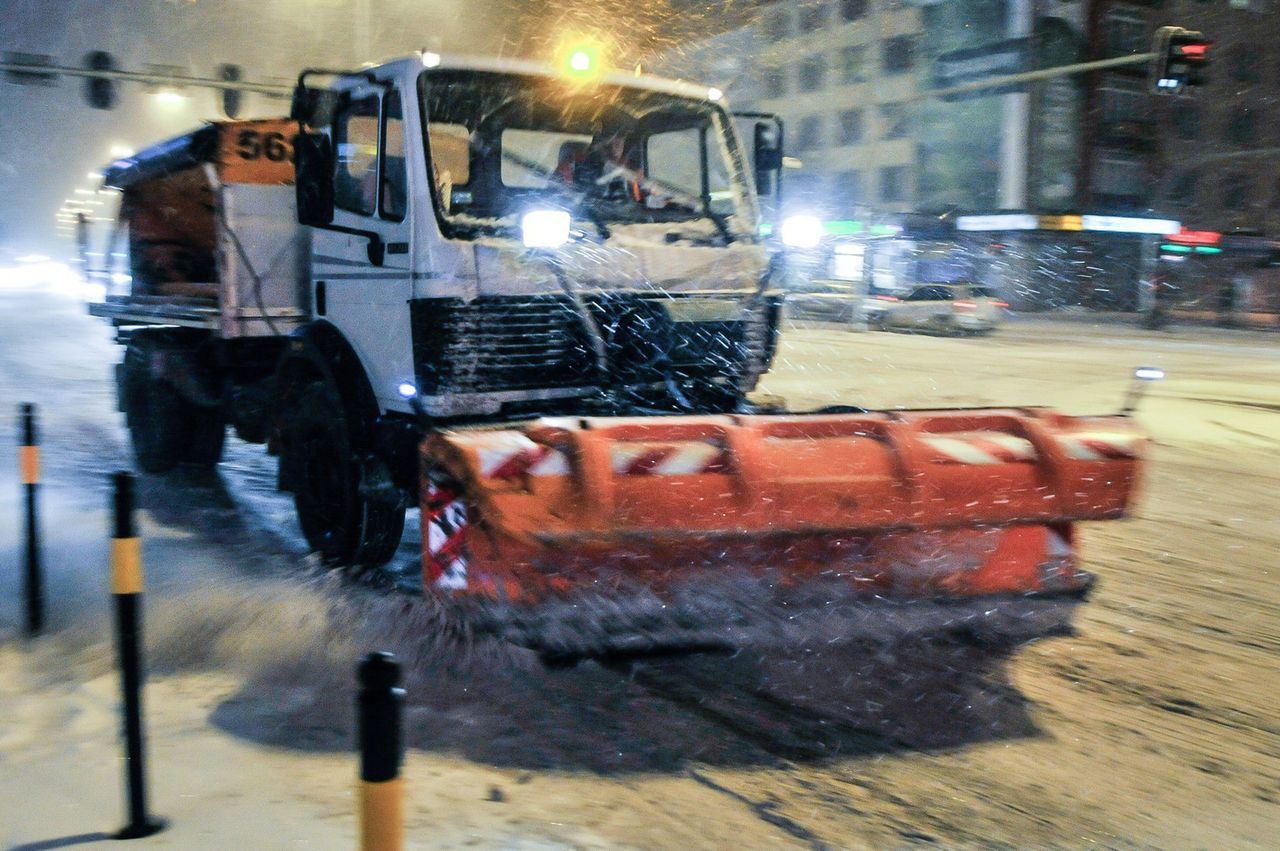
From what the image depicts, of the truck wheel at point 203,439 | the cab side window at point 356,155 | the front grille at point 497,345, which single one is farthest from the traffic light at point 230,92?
the front grille at point 497,345

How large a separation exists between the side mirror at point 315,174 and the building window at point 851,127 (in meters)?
53.5

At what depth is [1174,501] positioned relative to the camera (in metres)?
8.51

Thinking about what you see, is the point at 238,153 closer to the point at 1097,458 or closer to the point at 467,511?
the point at 467,511

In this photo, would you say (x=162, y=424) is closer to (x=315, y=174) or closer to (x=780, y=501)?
(x=315, y=174)

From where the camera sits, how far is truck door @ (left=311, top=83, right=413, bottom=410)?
5.61 meters

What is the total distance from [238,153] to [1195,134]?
50614mm

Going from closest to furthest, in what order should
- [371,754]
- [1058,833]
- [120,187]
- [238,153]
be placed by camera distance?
[371,754]
[1058,833]
[238,153]
[120,187]

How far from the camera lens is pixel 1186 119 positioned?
1951 inches

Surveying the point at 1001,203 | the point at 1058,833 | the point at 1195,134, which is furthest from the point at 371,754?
the point at 1195,134

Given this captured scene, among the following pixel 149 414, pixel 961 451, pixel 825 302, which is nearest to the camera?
pixel 961 451

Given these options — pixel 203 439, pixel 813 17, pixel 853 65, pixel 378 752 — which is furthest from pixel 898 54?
pixel 378 752

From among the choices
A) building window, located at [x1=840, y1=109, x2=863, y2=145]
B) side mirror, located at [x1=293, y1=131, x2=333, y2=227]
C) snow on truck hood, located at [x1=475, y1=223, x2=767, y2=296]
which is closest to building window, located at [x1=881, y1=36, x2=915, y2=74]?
building window, located at [x1=840, y1=109, x2=863, y2=145]

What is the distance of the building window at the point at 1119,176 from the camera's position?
48.7 meters

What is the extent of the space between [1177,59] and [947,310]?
13228 mm
